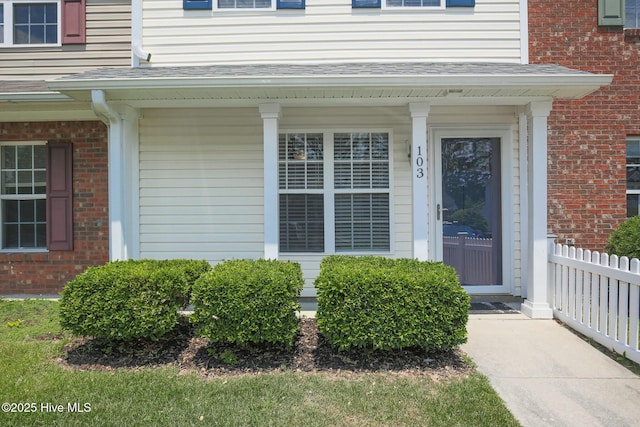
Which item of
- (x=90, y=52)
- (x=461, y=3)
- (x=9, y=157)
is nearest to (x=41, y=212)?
(x=9, y=157)

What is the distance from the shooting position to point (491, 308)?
539 cm

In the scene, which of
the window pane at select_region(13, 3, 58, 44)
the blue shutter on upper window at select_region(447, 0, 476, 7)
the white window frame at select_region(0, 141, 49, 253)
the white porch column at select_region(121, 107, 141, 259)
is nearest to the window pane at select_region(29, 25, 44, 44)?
the window pane at select_region(13, 3, 58, 44)

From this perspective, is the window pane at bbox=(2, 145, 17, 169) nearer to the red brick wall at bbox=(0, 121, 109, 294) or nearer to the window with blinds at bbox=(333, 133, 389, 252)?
the red brick wall at bbox=(0, 121, 109, 294)

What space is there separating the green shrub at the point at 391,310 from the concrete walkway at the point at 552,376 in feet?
1.83

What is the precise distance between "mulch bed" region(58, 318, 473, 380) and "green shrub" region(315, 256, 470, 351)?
168 mm

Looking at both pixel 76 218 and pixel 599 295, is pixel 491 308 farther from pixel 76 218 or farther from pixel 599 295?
pixel 76 218

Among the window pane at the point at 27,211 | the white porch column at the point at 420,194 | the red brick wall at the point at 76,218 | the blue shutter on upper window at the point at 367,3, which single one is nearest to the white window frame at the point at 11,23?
the red brick wall at the point at 76,218

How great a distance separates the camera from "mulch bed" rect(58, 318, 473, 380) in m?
3.54

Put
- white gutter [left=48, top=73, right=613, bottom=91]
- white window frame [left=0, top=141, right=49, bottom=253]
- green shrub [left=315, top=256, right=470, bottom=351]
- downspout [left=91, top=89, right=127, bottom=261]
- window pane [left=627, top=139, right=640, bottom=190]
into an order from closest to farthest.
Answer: green shrub [left=315, top=256, right=470, bottom=351] < white gutter [left=48, top=73, right=613, bottom=91] < downspout [left=91, top=89, right=127, bottom=261] < window pane [left=627, top=139, right=640, bottom=190] < white window frame [left=0, top=141, right=49, bottom=253]

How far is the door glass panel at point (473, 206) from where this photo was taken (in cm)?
595

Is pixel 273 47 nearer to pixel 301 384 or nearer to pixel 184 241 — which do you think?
pixel 184 241

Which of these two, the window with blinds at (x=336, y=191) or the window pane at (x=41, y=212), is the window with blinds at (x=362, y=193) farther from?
the window pane at (x=41, y=212)

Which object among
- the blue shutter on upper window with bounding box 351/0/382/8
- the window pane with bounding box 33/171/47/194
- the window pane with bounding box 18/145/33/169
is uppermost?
the blue shutter on upper window with bounding box 351/0/382/8

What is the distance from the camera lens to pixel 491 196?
6008 mm
